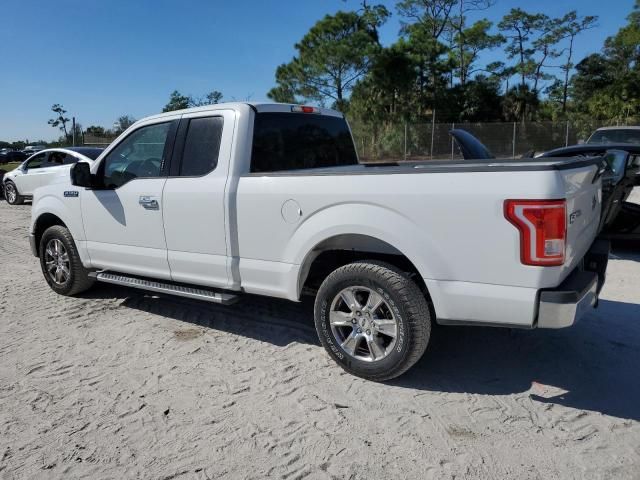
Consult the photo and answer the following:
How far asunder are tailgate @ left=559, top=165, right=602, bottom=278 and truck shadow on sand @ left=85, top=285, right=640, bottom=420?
2.84ft

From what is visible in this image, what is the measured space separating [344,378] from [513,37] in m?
43.1

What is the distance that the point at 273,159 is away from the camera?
434cm

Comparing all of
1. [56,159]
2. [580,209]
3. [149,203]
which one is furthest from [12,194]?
[580,209]

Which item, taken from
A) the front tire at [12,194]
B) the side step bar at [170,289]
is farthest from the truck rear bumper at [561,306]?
the front tire at [12,194]

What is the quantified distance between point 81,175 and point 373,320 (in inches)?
123

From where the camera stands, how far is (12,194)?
50.0ft

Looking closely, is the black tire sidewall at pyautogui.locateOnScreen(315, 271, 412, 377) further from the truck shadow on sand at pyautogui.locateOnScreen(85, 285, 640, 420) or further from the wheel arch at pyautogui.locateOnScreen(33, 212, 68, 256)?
the wheel arch at pyautogui.locateOnScreen(33, 212, 68, 256)

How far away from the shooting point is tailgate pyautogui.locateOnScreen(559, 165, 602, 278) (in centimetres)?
299

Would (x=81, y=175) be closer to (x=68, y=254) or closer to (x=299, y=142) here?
(x=68, y=254)

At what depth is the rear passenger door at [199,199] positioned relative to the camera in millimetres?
4125

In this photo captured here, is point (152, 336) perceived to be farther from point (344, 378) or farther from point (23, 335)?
point (344, 378)

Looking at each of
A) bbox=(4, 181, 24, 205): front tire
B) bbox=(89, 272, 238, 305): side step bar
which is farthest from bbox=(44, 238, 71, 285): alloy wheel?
bbox=(4, 181, 24, 205): front tire

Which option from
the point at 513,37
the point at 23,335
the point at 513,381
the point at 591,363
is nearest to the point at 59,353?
the point at 23,335

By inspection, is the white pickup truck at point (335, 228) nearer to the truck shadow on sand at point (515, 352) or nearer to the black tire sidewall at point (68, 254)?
the black tire sidewall at point (68, 254)
